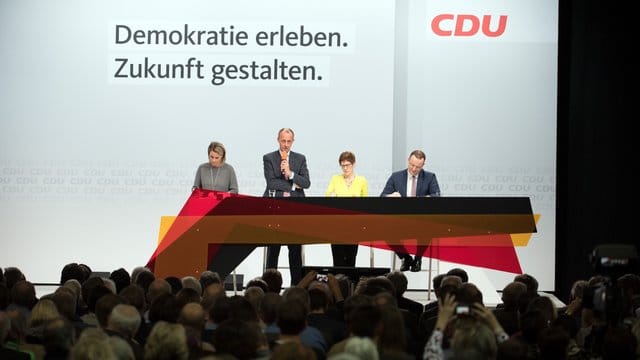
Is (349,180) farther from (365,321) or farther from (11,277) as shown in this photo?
(365,321)

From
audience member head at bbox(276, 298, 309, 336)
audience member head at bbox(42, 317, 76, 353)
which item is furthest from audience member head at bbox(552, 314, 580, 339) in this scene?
audience member head at bbox(42, 317, 76, 353)

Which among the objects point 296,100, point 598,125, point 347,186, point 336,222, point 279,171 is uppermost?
point 296,100

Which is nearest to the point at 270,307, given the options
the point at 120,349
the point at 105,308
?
the point at 105,308

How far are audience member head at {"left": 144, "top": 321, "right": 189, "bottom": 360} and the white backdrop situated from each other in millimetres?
6965

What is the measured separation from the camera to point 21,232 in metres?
11.8

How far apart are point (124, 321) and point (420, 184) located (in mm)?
5644

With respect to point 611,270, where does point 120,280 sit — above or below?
below

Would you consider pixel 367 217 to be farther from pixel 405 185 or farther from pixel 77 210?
pixel 77 210

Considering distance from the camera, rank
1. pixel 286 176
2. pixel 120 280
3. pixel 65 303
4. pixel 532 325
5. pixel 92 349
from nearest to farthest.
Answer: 1. pixel 92 349
2. pixel 532 325
3. pixel 65 303
4. pixel 120 280
5. pixel 286 176

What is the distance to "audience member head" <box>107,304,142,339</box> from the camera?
5043 mm

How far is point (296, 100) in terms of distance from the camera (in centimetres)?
1159

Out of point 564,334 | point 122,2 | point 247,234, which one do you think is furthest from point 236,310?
point 122,2

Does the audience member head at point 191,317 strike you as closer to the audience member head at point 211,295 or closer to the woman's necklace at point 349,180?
the audience member head at point 211,295

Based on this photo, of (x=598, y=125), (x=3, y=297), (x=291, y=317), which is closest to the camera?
(x=291, y=317)
